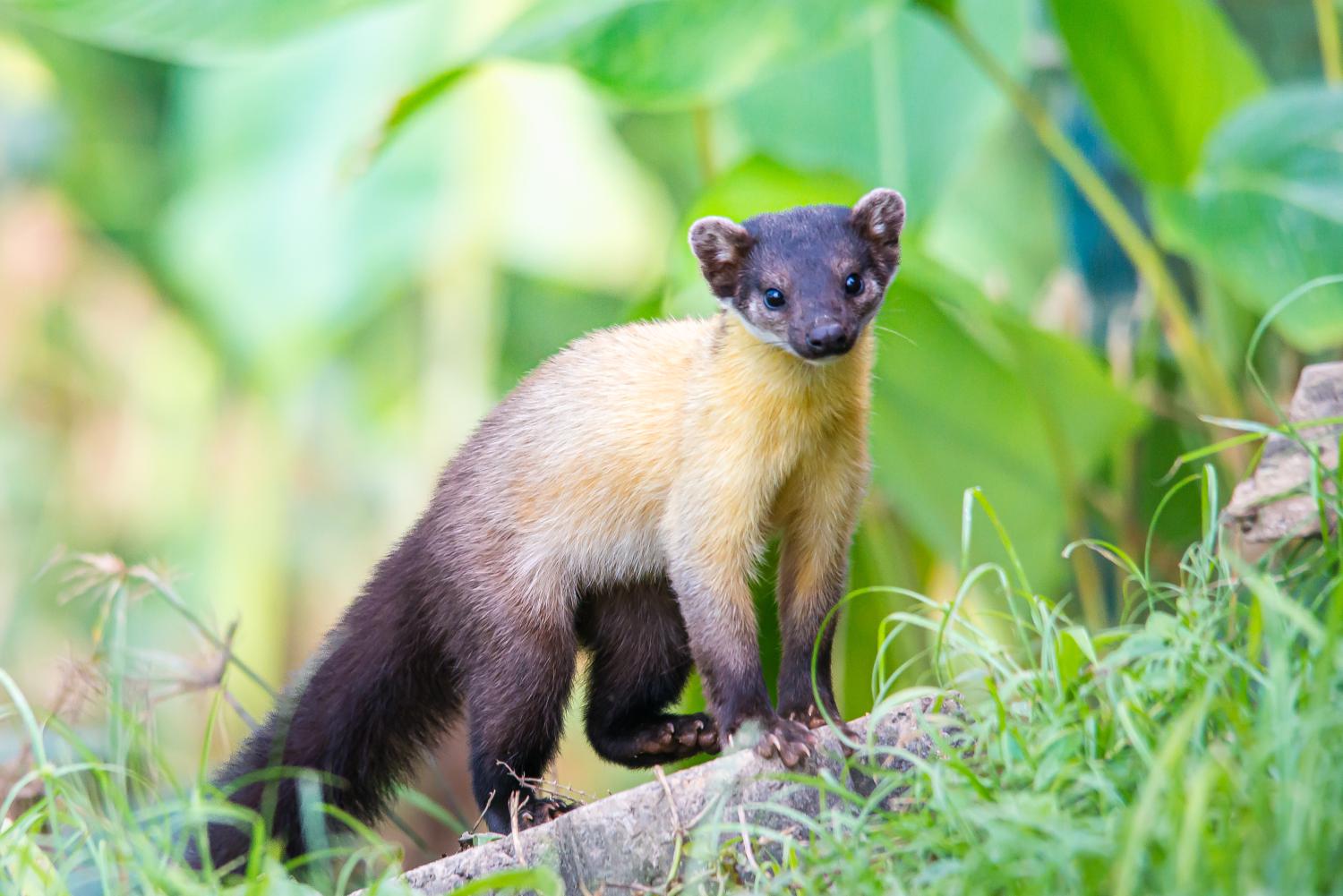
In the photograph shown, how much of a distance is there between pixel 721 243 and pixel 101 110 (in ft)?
23.0

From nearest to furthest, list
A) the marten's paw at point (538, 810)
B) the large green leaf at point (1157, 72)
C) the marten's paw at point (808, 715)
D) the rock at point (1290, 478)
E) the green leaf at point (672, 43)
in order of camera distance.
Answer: the rock at point (1290, 478) → the marten's paw at point (808, 715) → the marten's paw at point (538, 810) → the green leaf at point (672, 43) → the large green leaf at point (1157, 72)

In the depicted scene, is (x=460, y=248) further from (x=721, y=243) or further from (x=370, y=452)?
(x=721, y=243)

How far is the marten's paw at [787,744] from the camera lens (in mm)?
2617

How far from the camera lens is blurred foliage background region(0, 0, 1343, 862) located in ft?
12.9

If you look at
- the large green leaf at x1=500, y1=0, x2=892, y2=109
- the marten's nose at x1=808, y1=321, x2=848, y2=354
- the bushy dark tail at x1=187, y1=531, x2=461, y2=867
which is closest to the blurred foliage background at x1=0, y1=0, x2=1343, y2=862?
the large green leaf at x1=500, y1=0, x2=892, y2=109

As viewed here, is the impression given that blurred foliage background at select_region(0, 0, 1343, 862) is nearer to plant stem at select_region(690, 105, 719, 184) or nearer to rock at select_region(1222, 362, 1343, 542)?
plant stem at select_region(690, 105, 719, 184)

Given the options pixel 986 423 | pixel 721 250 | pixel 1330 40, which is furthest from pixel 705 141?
pixel 1330 40

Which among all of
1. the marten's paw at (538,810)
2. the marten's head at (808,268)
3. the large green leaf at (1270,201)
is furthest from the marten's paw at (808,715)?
the large green leaf at (1270,201)

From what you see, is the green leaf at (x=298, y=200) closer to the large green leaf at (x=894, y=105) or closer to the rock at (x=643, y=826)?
the large green leaf at (x=894, y=105)

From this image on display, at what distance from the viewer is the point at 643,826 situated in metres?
2.58

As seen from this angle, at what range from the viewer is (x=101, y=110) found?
8.73m

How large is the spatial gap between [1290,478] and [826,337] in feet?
2.85

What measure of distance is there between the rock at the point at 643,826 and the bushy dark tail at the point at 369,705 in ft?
2.29

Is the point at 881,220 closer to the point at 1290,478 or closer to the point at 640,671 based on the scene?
the point at 1290,478
